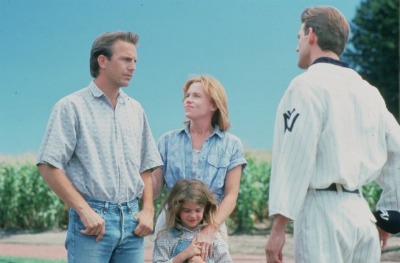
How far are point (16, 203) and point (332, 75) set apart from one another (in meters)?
8.93

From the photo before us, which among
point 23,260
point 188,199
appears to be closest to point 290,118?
point 188,199

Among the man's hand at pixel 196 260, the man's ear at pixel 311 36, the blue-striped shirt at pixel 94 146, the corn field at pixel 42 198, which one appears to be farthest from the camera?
the corn field at pixel 42 198

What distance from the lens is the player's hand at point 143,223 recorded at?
351cm

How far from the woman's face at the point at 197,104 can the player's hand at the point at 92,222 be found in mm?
791

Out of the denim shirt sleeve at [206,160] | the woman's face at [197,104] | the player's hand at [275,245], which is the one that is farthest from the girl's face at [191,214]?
the player's hand at [275,245]

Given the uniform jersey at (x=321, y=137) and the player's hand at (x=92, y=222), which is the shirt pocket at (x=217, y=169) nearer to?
the player's hand at (x=92, y=222)

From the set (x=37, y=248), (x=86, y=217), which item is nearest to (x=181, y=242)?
(x=86, y=217)

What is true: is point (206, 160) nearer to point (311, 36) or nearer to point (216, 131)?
point (216, 131)

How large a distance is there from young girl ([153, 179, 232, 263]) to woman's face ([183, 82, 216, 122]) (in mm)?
319

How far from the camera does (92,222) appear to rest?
11.0 ft

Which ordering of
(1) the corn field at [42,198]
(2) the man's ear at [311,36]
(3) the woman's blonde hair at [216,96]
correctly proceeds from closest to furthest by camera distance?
(2) the man's ear at [311,36] → (3) the woman's blonde hair at [216,96] → (1) the corn field at [42,198]

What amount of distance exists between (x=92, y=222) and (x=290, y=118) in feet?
3.13

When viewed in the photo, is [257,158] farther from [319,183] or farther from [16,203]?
[319,183]

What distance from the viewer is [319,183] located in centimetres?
289
